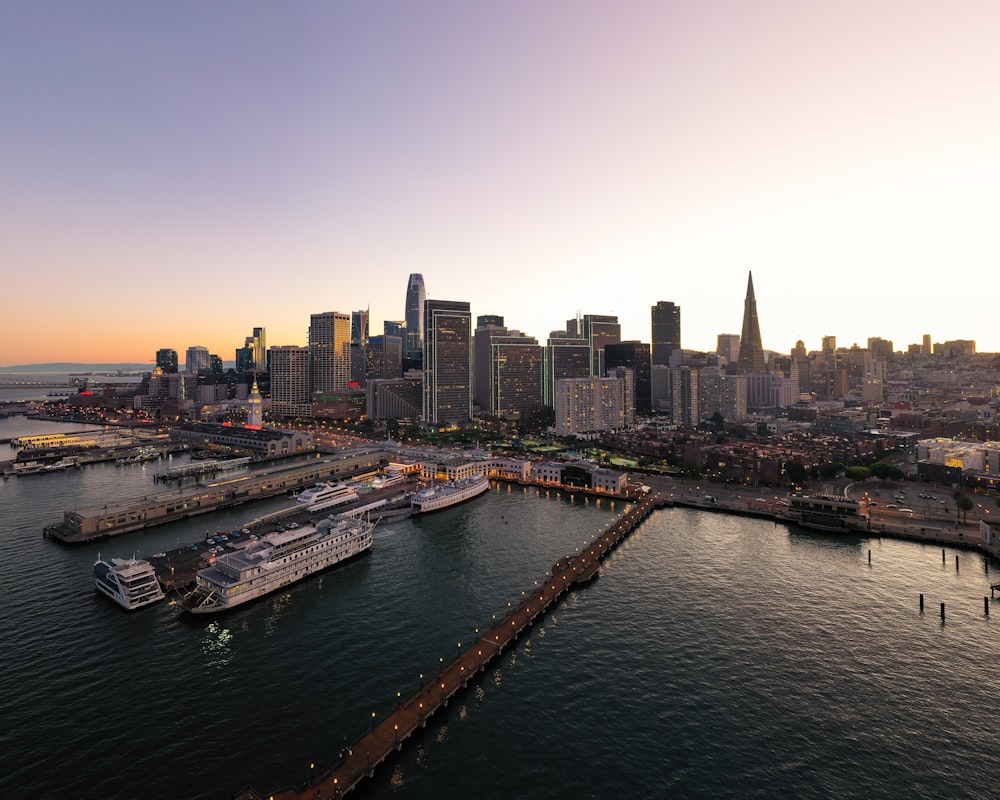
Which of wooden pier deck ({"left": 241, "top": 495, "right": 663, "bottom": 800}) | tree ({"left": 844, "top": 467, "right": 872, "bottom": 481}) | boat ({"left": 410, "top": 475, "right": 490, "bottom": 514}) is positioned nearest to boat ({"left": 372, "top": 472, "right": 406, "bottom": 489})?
boat ({"left": 410, "top": 475, "right": 490, "bottom": 514})

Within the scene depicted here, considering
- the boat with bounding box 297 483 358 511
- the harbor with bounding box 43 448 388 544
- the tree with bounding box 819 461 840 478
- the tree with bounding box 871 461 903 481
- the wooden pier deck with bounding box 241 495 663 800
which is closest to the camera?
the wooden pier deck with bounding box 241 495 663 800

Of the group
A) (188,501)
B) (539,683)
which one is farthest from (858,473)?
(188,501)

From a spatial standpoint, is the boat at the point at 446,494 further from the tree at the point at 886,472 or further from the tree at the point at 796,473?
the tree at the point at 886,472

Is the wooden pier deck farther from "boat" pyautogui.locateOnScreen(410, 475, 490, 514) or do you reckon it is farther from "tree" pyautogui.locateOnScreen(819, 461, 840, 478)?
"tree" pyautogui.locateOnScreen(819, 461, 840, 478)

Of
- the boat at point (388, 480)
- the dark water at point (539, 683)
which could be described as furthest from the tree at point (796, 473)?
the boat at point (388, 480)

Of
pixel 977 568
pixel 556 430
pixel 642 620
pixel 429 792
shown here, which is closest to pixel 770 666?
pixel 642 620

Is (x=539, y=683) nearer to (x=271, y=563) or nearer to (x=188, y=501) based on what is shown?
(x=271, y=563)
